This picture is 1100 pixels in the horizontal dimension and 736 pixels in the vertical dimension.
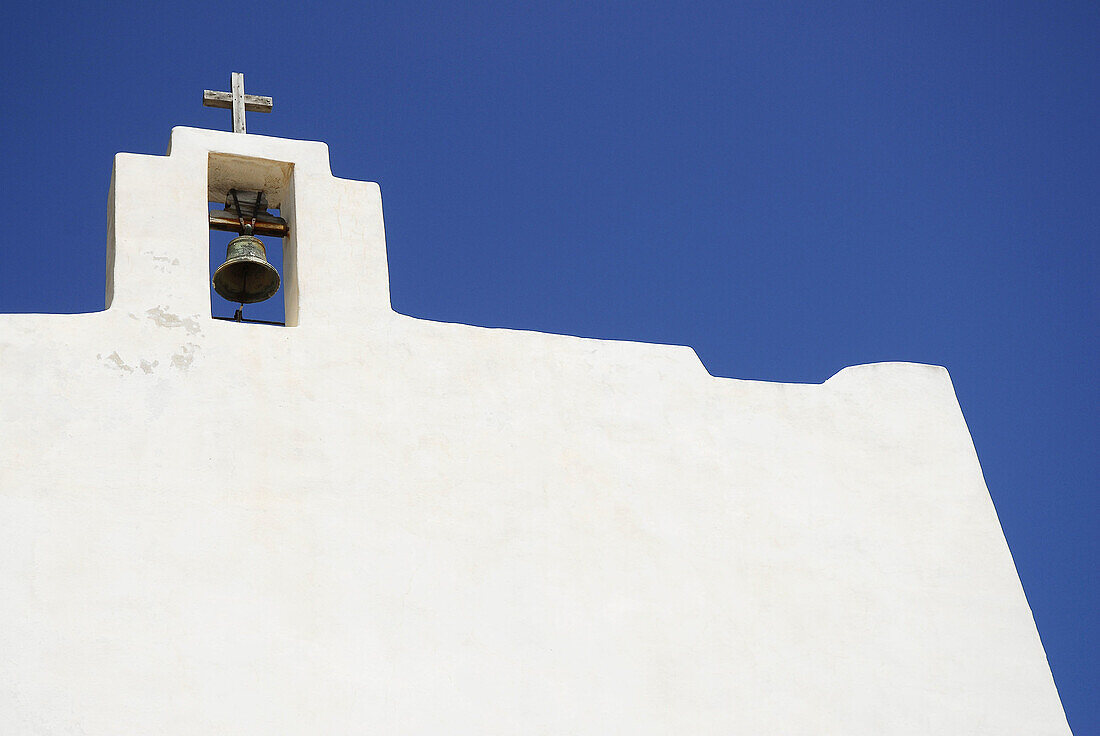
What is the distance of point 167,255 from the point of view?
19.9 ft

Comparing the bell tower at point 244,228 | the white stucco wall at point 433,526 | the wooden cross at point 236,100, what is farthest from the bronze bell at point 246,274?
the wooden cross at point 236,100

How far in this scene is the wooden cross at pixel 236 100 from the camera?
6809mm

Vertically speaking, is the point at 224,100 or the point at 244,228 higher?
the point at 224,100

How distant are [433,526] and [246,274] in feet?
5.22

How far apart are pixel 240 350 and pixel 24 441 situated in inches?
34.9

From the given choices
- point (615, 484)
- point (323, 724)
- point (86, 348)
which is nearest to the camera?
point (323, 724)

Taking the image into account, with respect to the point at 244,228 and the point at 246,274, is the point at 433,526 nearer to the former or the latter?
the point at 246,274

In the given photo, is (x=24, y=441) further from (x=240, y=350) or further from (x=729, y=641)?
(x=729, y=641)

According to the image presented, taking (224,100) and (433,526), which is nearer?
(433,526)

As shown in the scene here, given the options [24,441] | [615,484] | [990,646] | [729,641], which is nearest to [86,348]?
[24,441]

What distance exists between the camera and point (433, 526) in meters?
5.80

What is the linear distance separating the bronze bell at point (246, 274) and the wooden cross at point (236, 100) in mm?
603

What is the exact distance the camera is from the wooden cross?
6809 millimetres

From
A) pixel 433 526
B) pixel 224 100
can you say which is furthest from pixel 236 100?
pixel 433 526
